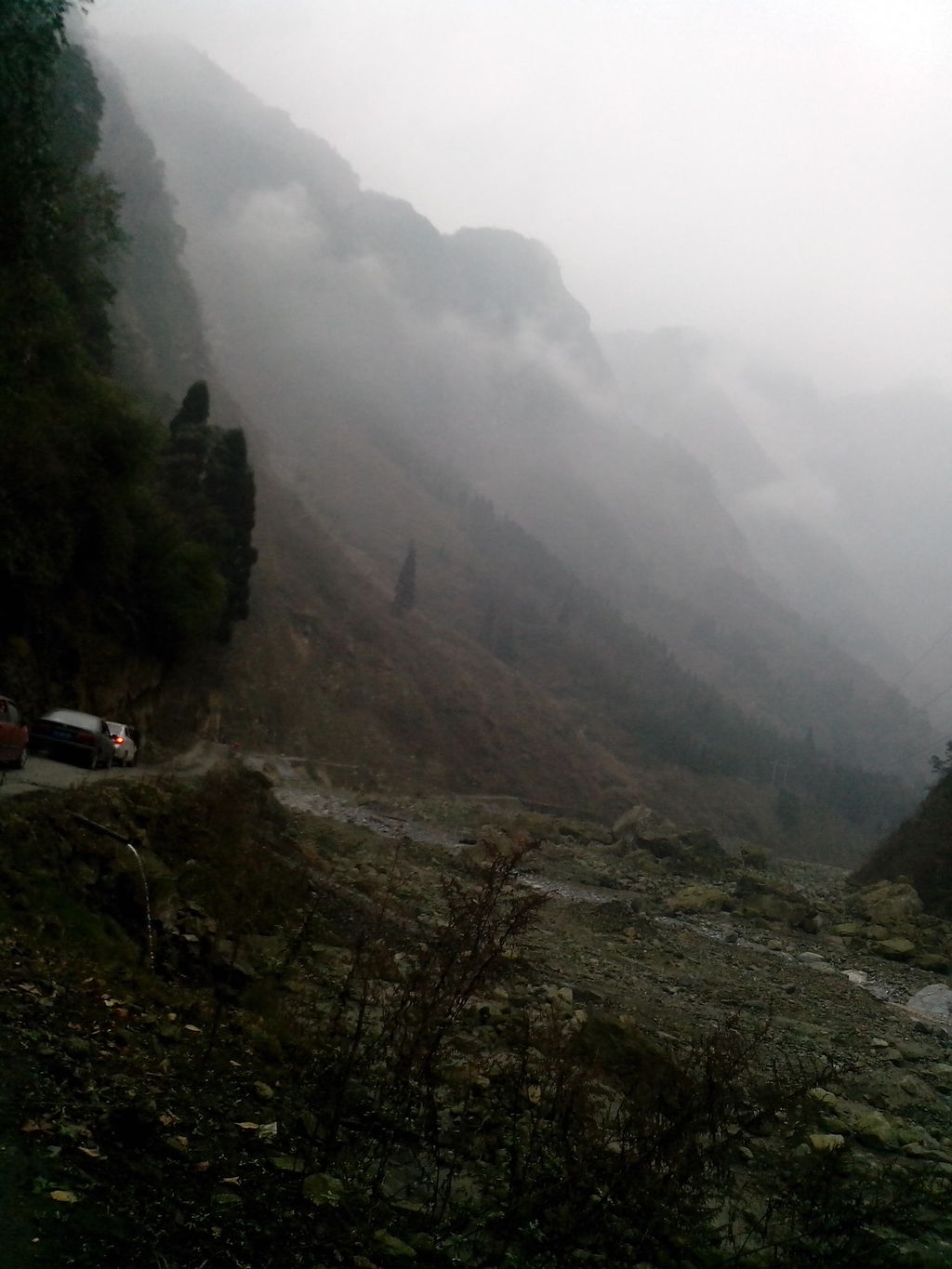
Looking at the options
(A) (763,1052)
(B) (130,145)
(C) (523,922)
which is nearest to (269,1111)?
(C) (523,922)

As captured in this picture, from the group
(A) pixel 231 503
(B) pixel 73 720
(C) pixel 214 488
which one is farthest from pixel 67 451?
(A) pixel 231 503

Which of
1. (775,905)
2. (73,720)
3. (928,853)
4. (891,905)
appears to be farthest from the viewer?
(928,853)

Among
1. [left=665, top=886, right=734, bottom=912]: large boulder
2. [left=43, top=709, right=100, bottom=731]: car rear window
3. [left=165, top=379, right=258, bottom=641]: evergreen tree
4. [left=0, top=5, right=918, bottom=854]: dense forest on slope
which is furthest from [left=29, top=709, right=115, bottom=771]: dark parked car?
[left=165, top=379, right=258, bottom=641]: evergreen tree

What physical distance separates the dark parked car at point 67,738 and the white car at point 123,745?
148 cm

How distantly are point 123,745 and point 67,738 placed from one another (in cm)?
304

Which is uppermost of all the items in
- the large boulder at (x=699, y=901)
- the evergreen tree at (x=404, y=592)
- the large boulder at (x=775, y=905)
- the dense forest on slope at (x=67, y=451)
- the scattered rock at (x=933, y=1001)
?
the evergreen tree at (x=404, y=592)

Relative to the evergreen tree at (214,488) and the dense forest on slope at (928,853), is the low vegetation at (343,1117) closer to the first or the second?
the evergreen tree at (214,488)

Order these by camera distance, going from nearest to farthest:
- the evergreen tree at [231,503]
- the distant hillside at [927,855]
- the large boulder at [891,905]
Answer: the large boulder at [891,905] → the distant hillside at [927,855] → the evergreen tree at [231,503]

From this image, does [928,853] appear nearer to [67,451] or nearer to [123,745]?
[123,745]

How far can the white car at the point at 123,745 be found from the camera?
20798 millimetres

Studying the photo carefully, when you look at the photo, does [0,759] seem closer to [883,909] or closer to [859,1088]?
[859,1088]

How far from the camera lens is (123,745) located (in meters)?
21.5

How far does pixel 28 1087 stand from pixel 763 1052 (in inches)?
481

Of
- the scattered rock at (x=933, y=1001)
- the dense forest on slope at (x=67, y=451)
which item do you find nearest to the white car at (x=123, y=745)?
the dense forest on slope at (x=67, y=451)
